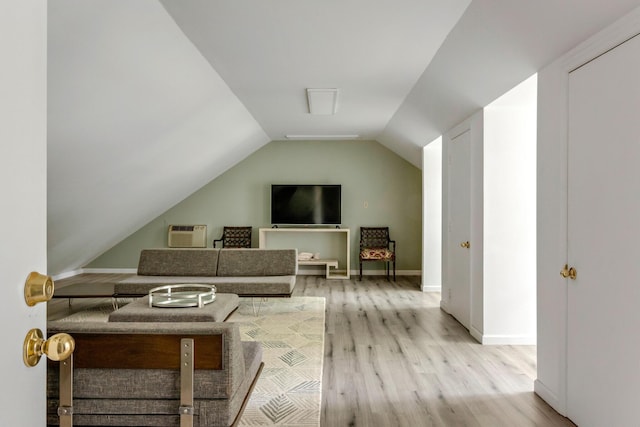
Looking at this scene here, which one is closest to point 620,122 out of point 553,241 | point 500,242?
point 553,241

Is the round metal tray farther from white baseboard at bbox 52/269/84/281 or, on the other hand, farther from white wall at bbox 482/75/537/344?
white baseboard at bbox 52/269/84/281

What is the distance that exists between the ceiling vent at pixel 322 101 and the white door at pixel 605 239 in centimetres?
261

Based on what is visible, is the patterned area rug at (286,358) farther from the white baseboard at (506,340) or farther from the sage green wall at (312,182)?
the sage green wall at (312,182)

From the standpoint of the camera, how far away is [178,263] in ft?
18.6

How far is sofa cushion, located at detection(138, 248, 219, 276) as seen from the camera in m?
5.65

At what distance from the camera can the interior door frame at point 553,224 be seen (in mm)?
2771

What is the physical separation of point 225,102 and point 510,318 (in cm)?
365

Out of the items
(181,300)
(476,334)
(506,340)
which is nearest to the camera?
(181,300)

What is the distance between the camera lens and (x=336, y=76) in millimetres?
4309

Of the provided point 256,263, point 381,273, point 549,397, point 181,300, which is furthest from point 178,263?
point 549,397

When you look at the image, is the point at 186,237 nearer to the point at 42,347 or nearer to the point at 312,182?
the point at 312,182

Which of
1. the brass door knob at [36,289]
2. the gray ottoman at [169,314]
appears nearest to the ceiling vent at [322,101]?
the gray ottoman at [169,314]

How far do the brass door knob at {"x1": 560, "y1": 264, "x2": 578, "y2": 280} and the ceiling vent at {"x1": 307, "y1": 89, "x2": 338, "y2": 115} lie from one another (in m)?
2.89

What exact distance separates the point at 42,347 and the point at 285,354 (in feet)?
10.4
